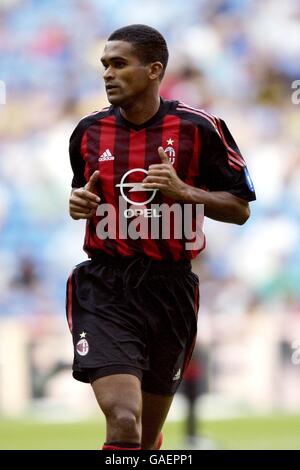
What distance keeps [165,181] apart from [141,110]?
0.47 metres

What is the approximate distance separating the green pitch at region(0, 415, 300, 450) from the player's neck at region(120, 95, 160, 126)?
434 cm

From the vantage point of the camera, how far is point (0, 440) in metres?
9.44

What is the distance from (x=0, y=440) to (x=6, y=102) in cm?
454

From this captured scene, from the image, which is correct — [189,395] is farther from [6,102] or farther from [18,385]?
[6,102]

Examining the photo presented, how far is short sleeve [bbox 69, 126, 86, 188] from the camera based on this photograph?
5156mm

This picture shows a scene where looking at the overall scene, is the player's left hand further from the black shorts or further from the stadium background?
the stadium background

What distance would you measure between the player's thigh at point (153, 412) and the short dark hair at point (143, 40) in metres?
1.57

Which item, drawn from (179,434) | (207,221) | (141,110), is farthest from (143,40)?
(207,221)

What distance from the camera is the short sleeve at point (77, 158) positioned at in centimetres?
516

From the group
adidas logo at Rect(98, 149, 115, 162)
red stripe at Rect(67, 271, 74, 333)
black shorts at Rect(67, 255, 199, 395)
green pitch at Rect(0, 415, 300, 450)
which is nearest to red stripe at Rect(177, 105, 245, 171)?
adidas logo at Rect(98, 149, 115, 162)

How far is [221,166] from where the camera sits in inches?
198

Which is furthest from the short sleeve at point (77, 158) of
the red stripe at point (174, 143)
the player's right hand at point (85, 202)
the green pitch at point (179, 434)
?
the green pitch at point (179, 434)

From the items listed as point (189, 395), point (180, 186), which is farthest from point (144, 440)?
point (189, 395)

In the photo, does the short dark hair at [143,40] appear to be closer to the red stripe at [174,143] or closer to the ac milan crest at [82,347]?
the red stripe at [174,143]
